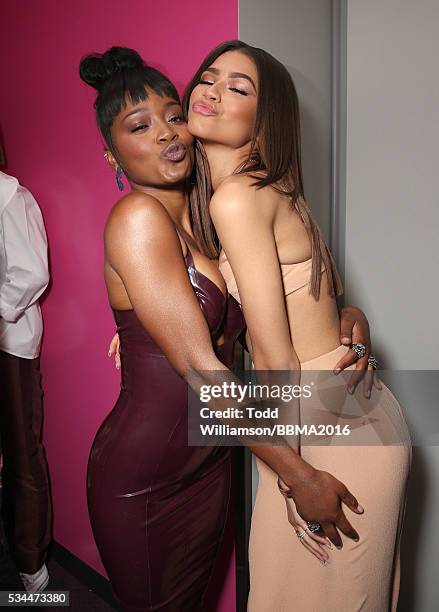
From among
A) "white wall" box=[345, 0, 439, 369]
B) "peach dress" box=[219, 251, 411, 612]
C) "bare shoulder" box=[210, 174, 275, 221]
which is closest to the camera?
"bare shoulder" box=[210, 174, 275, 221]

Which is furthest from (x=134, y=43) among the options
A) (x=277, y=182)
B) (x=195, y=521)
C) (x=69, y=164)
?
(x=195, y=521)

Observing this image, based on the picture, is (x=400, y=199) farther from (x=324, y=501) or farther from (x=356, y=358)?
(x=324, y=501)

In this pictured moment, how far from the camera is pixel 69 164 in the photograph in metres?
2.31

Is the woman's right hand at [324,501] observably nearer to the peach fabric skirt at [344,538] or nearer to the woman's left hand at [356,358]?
the peach fabric skirt at [344,538]

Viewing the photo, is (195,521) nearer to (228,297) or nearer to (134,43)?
(228,297)

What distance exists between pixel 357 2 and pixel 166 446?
1399mm

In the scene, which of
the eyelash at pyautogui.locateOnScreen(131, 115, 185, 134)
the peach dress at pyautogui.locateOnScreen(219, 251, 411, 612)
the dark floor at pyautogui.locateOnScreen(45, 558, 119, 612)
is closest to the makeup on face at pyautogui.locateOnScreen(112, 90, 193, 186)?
the eyelash at pyautogui.locateOnScreen(131, 115, 185, 134)

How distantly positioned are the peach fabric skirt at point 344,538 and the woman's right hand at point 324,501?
0.06 ft

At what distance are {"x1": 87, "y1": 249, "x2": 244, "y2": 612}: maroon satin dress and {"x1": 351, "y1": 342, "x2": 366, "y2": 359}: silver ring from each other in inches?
10.5

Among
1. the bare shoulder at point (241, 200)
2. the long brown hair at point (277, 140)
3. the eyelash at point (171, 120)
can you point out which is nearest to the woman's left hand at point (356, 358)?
the long brown hair at point (277, 140)

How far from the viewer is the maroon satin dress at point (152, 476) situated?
143 cm

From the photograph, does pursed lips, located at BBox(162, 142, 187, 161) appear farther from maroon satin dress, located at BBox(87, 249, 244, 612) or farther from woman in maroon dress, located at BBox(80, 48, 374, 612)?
maroon satin dress, located at BBox(87, 249, 244, 612)

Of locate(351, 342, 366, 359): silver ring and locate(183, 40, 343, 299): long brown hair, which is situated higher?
locate(183, 40, 343, 299): long brown hair

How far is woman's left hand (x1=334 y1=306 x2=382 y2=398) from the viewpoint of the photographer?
1.41 m
